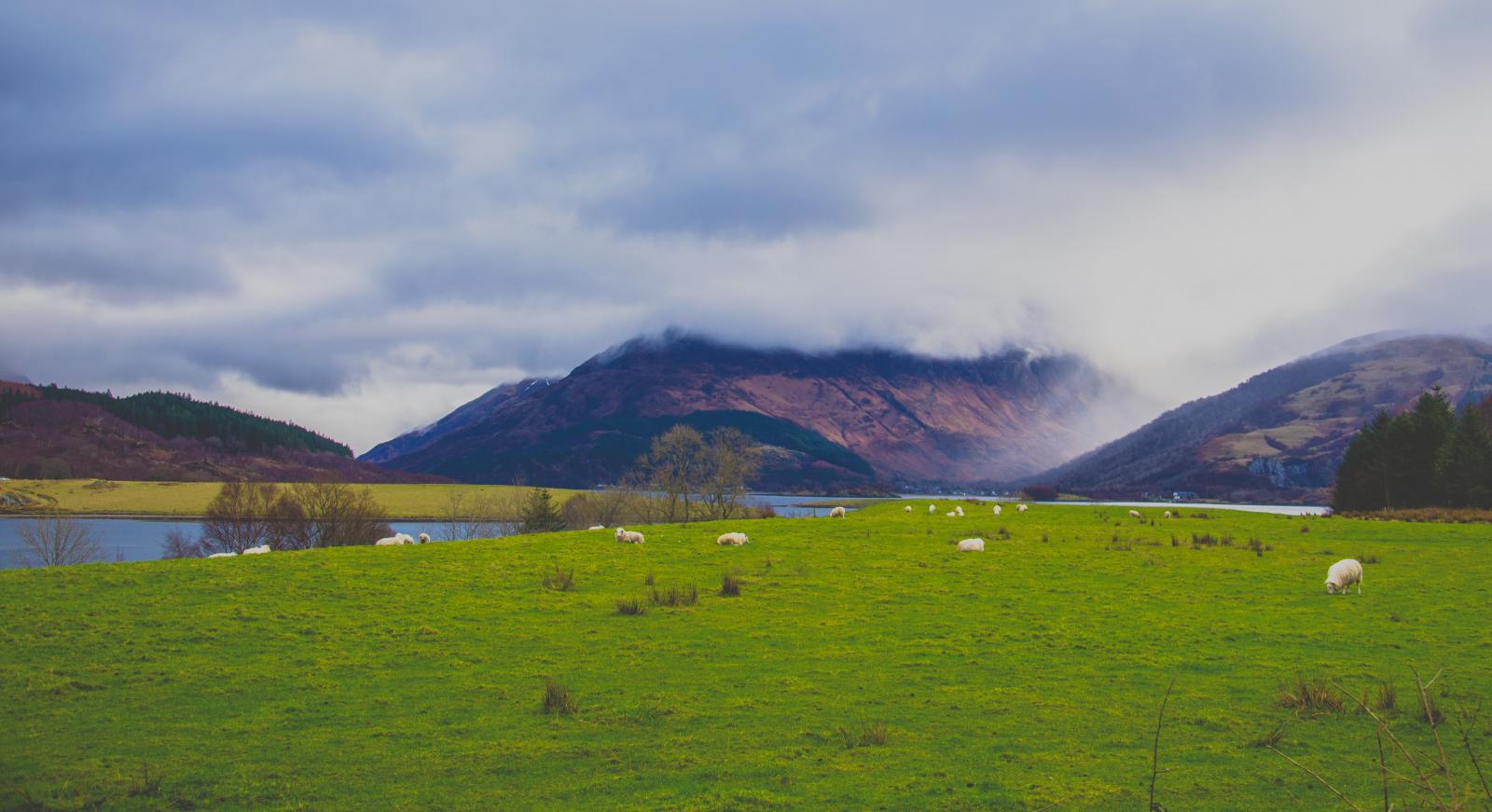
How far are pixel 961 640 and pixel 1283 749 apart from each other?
21.4 feet

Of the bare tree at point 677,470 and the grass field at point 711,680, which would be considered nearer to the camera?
the grass field at point 711,680

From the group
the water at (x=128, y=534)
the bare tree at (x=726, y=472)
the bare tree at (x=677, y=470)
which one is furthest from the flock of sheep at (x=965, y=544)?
the water at (x=128, y=534)

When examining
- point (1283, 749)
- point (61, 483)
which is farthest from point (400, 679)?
point (61, 483)

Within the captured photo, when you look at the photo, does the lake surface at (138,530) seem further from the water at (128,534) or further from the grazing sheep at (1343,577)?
the grazing sheep at (1343,577)

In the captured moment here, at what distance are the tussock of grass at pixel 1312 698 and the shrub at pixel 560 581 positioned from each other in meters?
16.0

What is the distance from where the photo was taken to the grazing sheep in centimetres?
2117

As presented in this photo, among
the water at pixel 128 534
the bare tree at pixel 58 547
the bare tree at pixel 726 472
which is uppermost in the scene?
the bare tree at pixel 726 472

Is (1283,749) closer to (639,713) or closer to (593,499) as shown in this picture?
(639,713)

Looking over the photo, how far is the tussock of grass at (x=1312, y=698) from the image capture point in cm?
1145

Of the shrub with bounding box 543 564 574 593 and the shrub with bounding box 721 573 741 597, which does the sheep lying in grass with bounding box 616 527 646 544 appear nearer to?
the shrub with bounding box 543 564 574 593

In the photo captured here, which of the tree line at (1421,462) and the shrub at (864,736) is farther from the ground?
the tree line at (1421,462)

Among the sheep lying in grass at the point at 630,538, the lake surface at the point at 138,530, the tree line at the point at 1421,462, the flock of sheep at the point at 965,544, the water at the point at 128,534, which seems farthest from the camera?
the water at the point at 128,534

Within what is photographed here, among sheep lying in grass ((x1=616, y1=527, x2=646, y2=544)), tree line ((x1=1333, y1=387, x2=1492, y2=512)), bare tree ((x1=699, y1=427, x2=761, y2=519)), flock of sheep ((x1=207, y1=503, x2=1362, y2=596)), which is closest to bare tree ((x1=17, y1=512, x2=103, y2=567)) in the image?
flock of sheep ((x1=207, y1=503, x2=1362, y2=596))

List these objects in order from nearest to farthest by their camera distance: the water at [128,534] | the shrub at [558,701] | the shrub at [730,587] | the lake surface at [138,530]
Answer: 1. the shrub at [558,701]
2. the shrub at [730,587]
3. the lake surface at [138,530]
4. the water at [128,534]
